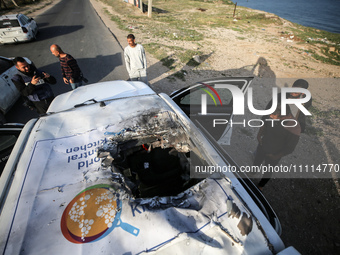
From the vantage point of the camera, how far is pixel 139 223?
1089mm

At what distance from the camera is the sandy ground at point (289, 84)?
2594 mm

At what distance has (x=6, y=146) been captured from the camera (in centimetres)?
246

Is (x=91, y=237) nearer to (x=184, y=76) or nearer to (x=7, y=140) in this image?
(x=7, y=140)

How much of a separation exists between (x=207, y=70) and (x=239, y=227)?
22.9 feet

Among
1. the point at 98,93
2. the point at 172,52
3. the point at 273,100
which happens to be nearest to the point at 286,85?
the point at 273,100

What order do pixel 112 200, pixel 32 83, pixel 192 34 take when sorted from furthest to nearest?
1. pixel 192 34
2. pixel 32 83
3. pixel 112 200

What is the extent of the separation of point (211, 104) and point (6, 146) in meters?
3.31

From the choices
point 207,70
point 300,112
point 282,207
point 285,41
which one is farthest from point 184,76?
point 285,41

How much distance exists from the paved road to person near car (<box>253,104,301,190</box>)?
16.0 ft

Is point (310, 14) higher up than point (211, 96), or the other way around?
point (310, 14)

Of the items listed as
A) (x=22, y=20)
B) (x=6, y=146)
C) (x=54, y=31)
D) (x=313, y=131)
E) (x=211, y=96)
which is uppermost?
(x=22, y=20)

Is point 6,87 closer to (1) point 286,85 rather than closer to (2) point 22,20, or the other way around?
(2) point 22,20

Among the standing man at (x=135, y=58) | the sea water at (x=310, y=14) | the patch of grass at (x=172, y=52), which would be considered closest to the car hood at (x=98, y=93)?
the standing man at (x=135, y=58)

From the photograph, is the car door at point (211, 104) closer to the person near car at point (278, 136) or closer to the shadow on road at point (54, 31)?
the person near car at point (278, 136)
